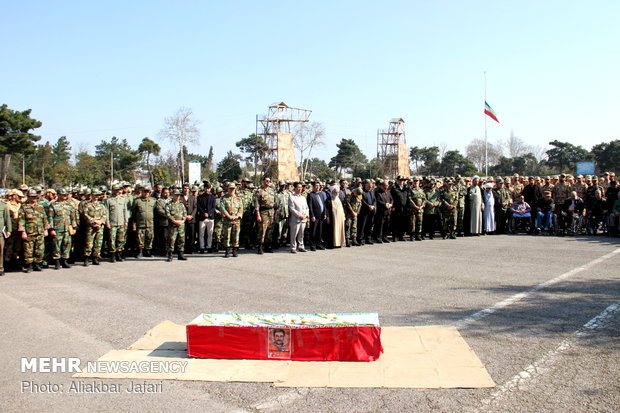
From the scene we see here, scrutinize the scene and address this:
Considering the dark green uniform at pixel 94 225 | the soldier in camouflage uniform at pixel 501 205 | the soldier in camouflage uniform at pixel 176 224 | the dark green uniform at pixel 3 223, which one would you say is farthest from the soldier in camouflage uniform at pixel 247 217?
the soldier in camouflage uniform at pixel 501 205

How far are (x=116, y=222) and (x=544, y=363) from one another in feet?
32.0

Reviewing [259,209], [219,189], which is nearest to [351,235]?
[259,209]

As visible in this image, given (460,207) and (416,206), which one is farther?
(460,207)

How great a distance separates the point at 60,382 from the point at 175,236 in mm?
7283

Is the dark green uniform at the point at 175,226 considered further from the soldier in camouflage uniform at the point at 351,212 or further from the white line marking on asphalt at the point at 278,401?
the white line marking on asphalt at the point at 278,401

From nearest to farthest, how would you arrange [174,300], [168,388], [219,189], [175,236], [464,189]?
1. [168,388]
2. [174,300]
3. [175,236]
4. [219,189]
5. [464,189]

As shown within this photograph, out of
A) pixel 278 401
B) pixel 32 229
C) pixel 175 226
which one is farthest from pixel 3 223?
pixel 278 401

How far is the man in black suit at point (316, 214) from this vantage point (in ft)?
44.1

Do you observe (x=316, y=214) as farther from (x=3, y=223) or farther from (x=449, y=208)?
(x=3, y=223)

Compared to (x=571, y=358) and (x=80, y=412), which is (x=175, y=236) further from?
(x=571, y=358)

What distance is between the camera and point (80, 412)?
384 cm

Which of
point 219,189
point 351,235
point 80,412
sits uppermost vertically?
point 219,189

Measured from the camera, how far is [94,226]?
1086 cm
